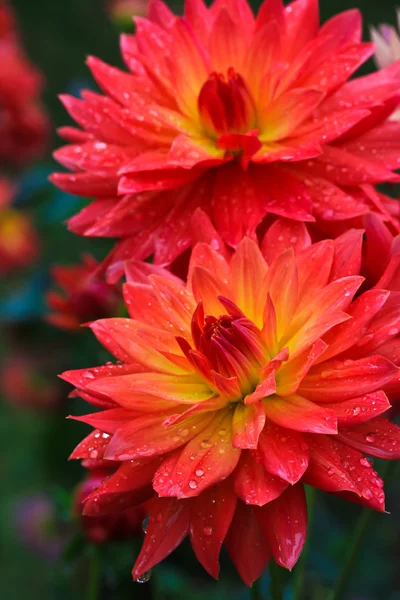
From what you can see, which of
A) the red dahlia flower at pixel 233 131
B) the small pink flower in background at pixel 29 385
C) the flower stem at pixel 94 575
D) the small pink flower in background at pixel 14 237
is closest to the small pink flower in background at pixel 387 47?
the red dahlia flower at pixel 233 131

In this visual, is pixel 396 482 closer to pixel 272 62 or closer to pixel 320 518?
pixel 320 518

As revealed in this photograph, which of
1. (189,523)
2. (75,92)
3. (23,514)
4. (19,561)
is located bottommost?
(19,561)

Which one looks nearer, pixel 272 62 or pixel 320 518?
pixel 272 62

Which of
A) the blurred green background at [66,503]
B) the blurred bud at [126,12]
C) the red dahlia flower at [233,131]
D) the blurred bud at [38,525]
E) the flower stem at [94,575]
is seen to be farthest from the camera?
the blurred bud at [126,12]

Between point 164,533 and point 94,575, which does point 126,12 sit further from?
point 164,533

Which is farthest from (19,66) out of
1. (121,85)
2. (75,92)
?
(121,85)

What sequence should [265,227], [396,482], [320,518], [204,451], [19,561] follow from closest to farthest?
[204,451] < [265,227] < [320,518] < [396,482] < [19,561]

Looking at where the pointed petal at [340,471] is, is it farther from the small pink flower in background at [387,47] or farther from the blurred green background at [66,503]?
the small pink flower in background at [387,47]
